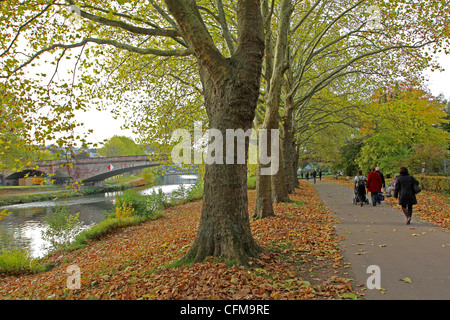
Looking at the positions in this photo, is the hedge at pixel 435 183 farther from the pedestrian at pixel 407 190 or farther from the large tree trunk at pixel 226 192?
the large tree trunk at pixel 226 192

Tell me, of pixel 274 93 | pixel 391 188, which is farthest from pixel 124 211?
pixel 391 188

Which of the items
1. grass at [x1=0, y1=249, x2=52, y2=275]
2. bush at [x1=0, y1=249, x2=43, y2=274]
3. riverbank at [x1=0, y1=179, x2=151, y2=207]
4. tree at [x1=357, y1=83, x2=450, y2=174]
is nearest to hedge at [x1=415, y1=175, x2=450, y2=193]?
tree at [x1=357, y1=83, x2=450, y2=174]

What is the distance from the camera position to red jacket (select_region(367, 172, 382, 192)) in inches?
491

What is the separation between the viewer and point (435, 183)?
17.1m

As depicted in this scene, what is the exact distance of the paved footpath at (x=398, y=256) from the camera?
4.15m

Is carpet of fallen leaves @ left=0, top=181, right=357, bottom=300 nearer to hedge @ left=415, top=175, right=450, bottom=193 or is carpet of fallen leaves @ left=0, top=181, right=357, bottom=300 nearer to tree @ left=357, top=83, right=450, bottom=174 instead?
tree @ left=357, top=83, right=450, bottom=174

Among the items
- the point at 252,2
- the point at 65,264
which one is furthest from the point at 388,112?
the point at 65,264

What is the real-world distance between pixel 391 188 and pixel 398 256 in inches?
432

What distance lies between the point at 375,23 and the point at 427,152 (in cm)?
1083

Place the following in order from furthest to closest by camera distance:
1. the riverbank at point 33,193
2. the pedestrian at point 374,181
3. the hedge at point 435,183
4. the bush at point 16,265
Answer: the riverbank at point 33,193
the hedge at point 435,183
the pedestrian at point 374,181
the bush at point 16,265

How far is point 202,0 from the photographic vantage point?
10.7 metres

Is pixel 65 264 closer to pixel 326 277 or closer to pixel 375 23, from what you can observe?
pixel 326 277

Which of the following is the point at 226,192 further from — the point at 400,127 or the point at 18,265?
the point at 400,127

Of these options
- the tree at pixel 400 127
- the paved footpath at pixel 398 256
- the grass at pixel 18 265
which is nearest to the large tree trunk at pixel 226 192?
the paved footpath at pixel 398 256
